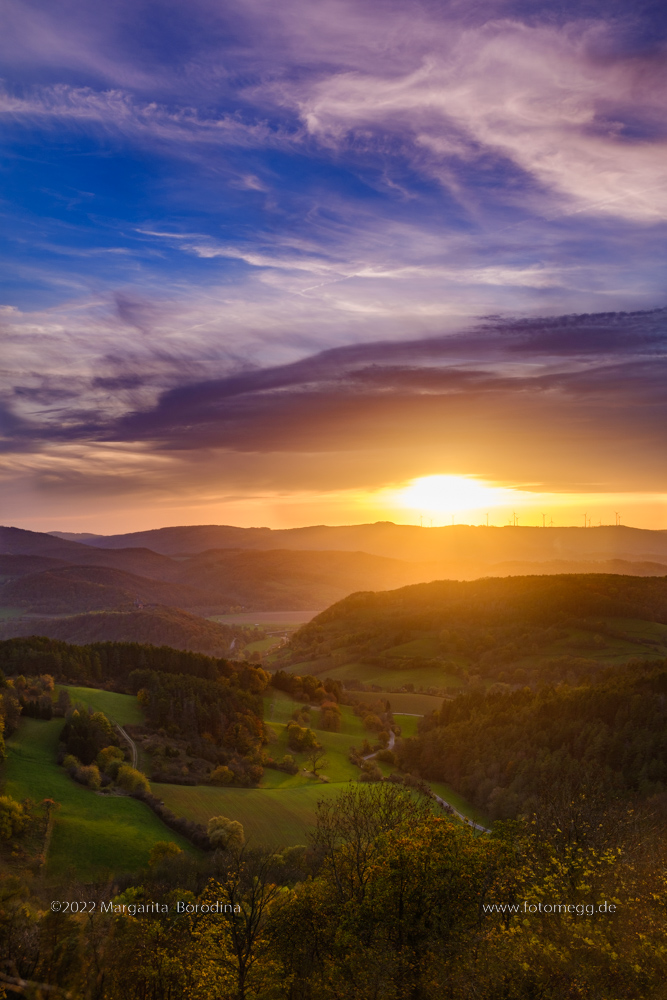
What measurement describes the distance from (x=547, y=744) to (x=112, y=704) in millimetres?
70699

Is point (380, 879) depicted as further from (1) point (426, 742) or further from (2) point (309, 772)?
(1) point (426, 742)

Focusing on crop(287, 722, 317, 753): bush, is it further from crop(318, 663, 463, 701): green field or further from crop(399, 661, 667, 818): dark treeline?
crop(318, 663, 463, 701): green field

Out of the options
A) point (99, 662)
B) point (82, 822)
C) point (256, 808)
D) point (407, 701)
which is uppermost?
point (82, 822)

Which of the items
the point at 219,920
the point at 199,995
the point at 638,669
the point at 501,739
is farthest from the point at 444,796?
the point at 199,995

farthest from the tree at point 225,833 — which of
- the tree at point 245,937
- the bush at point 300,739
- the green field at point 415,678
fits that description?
the green field at point 415,678

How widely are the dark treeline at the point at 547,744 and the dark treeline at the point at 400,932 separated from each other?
139 ft

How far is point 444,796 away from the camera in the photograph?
95375 millimetres

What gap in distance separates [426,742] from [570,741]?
27936 mm

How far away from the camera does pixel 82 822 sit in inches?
2318

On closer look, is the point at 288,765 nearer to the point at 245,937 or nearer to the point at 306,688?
the point at 306,688

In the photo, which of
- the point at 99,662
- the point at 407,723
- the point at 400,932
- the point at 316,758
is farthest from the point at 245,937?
the point at 407,723

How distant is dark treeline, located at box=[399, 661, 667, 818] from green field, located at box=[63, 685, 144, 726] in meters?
47.7

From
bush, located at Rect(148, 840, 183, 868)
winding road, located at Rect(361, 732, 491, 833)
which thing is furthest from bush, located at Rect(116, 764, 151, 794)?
winding road, located at Rect(361, 732, 491, 833)

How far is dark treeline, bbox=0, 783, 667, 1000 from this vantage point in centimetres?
2333
